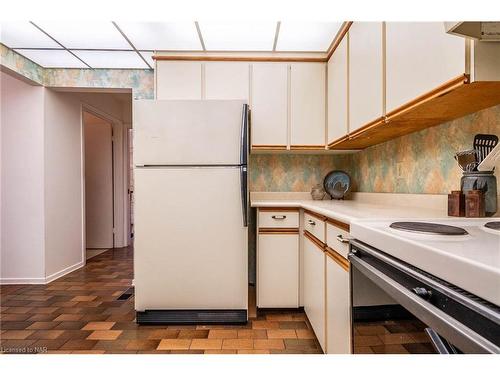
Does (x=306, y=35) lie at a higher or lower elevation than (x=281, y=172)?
higher

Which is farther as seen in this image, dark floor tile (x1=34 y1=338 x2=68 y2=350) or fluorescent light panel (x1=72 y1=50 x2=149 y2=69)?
fluorescent light panel (x1=72 y1=50 x2=149 y2=69)

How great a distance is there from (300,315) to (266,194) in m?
1.16

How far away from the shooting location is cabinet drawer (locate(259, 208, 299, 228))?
2.35 meters

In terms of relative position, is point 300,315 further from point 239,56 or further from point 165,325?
point 239,56

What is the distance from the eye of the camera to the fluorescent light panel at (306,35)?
7.21 ft

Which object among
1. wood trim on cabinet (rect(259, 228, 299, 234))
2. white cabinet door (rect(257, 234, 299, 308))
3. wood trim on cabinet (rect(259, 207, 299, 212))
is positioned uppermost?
wood trim on cabinet (rect(259, 207, 299, 212))

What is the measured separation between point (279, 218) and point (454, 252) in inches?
70.2

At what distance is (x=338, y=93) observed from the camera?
232cm

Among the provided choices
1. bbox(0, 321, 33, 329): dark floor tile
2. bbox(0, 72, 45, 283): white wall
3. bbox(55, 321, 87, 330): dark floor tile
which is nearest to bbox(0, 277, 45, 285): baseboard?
bbox(0, 72, 45, 283): white wall

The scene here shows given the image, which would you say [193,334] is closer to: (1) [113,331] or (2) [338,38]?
(1) [113,331]

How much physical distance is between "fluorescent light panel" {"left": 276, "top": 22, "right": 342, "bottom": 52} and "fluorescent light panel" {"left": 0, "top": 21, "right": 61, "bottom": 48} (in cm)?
190

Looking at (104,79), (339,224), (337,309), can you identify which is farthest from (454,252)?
(104,79)

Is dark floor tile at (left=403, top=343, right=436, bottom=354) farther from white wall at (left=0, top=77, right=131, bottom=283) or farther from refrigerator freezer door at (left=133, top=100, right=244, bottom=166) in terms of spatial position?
white wall at (left=0, top=77, right=131, bottom=283)
